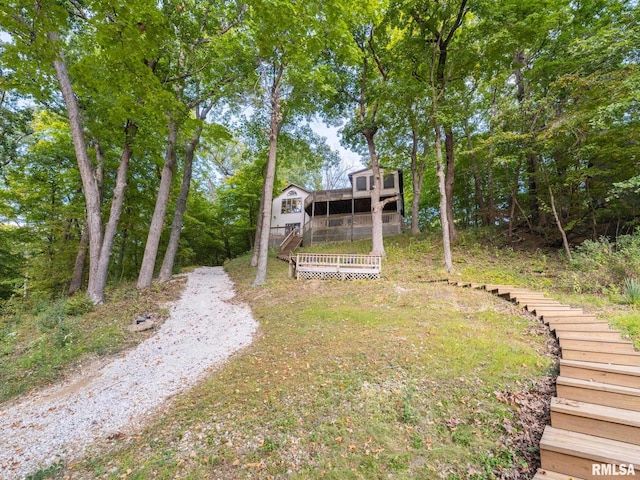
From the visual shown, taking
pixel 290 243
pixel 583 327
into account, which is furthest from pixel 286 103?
pixel 583 327

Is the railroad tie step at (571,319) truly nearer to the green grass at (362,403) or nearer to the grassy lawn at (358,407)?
the green grass at (362,403)

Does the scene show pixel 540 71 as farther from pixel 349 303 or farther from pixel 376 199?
pixel 349 303

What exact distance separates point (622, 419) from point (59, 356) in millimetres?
8476

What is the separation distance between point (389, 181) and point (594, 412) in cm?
1884

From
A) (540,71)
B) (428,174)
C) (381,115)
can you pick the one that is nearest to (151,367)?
(381,115)

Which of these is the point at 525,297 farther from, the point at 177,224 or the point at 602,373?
the point at 177,224

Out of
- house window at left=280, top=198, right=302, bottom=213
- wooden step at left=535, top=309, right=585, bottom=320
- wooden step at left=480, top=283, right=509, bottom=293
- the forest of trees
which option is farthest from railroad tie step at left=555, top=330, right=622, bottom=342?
house window at left=280, top=198, right=302, bottom=213

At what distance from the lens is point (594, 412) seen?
243 cm

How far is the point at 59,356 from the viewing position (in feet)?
17.0

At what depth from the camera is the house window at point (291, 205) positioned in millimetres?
24375

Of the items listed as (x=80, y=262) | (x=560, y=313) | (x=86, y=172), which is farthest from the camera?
(x=80, y=262)

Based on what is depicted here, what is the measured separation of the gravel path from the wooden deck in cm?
402

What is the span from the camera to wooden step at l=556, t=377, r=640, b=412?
8.28 ft

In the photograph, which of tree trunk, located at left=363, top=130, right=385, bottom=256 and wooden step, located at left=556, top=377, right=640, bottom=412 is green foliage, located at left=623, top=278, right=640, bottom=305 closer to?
wooden step, located at left=556, top=377, right=640, bottom=412
